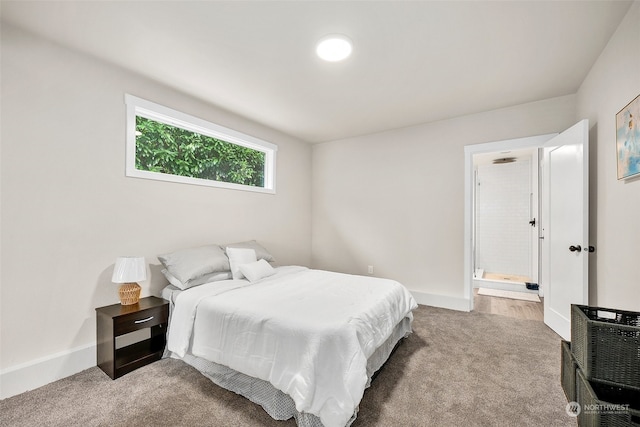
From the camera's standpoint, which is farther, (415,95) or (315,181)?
(315,181)

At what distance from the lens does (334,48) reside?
2260mm

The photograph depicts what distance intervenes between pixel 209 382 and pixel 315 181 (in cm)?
364

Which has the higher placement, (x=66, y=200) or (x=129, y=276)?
(x=66, y=200)

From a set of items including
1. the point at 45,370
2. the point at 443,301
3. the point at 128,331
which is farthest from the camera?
the point at 443,301

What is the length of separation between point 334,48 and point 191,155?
2015mm

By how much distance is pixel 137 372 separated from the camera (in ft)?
7.41

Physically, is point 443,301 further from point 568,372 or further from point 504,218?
point 504,218

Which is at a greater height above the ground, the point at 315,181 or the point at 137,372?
the point at 315,181

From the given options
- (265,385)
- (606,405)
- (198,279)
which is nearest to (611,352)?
(606,405)

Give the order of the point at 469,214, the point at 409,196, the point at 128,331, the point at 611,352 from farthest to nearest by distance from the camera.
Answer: the point at 409,196, the point at 469,214, the point at 128,331, the point at 611,352

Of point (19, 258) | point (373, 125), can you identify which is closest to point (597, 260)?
point (373, 125)

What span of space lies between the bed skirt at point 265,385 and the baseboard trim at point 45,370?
61cm

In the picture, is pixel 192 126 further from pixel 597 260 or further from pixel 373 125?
pixel 597 260

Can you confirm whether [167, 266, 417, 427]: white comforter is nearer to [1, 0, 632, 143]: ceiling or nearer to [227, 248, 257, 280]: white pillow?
[227, 248, 257, 280]: white pillow
